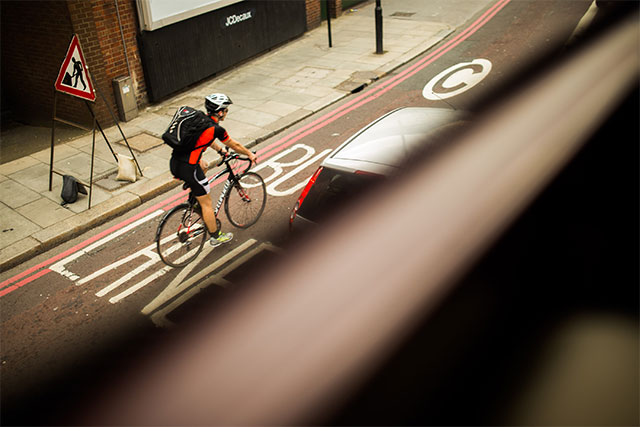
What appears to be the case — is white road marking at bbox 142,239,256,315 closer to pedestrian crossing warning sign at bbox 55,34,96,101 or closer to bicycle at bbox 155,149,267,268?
bicycle at bbox 155,149,267,268

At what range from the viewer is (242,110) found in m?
9.70

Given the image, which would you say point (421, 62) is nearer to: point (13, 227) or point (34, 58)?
point (34, 58)

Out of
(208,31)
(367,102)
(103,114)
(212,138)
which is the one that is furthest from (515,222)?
(208,31)

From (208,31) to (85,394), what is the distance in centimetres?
1096

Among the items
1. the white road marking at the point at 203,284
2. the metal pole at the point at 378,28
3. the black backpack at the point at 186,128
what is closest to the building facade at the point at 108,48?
the metal pole at the point at 378,28

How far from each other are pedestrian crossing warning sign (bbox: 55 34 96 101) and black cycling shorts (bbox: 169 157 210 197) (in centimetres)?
246

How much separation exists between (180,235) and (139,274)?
623mm

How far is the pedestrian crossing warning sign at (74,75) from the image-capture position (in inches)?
250

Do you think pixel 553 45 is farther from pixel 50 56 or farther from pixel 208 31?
pixel 208 31

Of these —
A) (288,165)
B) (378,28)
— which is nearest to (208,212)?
(288,165)

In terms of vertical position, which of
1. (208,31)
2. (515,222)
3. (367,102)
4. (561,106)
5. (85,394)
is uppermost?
(561,106)

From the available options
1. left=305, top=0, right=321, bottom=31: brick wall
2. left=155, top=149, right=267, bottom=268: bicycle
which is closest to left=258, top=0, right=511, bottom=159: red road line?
left=155, top=149, right=267, bottom=268: bicycle

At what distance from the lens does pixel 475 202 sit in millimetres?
1140

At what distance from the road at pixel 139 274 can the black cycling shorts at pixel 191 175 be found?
31.6 inches
